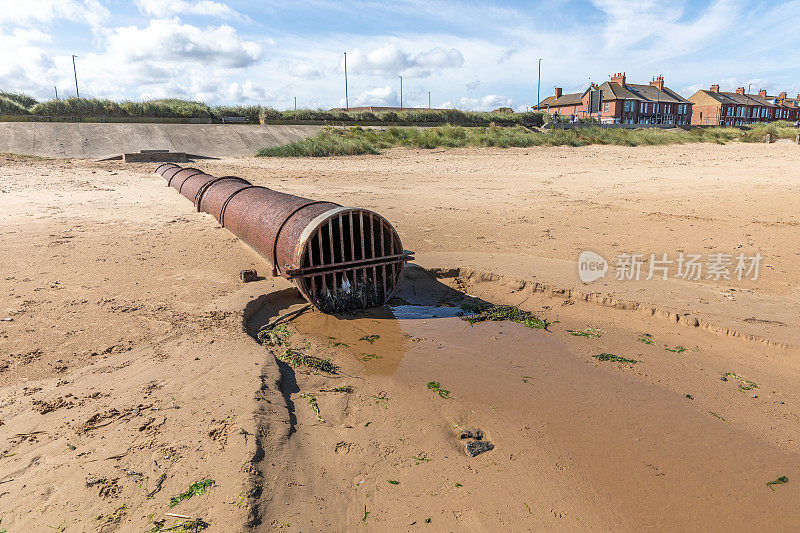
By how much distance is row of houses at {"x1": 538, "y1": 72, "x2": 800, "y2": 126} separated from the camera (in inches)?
2322

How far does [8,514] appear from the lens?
2.57 metres

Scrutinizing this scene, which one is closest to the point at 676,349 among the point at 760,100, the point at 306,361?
the point at 306,361

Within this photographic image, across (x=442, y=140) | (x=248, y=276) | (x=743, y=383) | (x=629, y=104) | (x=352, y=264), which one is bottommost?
(x=743, y=383)

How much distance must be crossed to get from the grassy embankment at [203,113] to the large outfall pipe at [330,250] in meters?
30.5

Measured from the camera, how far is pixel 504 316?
19.6 feet

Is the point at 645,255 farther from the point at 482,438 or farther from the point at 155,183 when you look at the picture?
the point at 155,183

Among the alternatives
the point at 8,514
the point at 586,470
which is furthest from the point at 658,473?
the point at 8,514

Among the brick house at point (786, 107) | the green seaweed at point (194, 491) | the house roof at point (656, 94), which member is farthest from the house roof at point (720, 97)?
the green seaweed at point (194, 491)

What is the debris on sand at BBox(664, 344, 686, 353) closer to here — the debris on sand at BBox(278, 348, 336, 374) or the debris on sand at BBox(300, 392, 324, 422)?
the debris on sand at BBox(278, 348, 336, 374)

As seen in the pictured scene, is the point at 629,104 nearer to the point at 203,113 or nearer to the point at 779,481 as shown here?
the point at 203,113

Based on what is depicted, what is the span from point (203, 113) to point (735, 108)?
70438 mm

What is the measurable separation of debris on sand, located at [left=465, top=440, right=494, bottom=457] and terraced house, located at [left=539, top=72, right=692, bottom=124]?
2260 inches

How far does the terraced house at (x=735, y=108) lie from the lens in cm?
6569

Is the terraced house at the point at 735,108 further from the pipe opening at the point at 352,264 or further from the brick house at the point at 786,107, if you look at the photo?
the pipe opening at the point at 352,264
